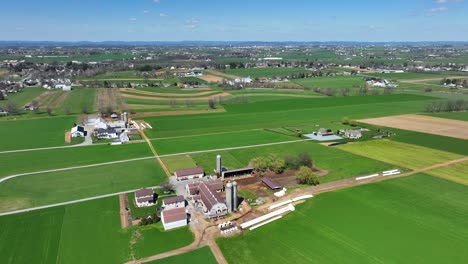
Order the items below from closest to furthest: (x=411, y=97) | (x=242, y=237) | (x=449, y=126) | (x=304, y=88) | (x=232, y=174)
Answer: (x=242, y=237), (x=232, y=174), (x=449, y=126), (x=411, y=97), (x=304, y=88)

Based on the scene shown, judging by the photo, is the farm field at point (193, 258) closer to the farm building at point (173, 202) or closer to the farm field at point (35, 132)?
the farm building at point (173, 202)

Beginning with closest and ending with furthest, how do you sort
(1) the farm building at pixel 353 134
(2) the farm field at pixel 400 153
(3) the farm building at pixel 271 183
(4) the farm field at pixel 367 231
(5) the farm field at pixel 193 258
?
(5) the farm field at pixel 193 258
(4) the farm field at pixel 367 231
(3) the farm building at pixel 271 183
(2) the farm field at pixel 400 153
(1) the farm building at pixel 353 134

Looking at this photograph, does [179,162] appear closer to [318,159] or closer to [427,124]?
[318,159]

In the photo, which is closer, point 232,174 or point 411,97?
point 232,174

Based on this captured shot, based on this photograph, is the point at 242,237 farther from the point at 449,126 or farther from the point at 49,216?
the point at 449,126

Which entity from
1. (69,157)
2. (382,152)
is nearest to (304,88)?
(382,152)

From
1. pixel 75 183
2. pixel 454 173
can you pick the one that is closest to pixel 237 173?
pixel 75 183

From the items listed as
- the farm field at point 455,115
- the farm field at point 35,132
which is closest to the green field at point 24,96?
the farm field at point 35,132

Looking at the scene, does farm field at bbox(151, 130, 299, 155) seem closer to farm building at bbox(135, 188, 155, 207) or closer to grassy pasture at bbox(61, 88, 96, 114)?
farm building at bbox(135, 188, 155, 207)
